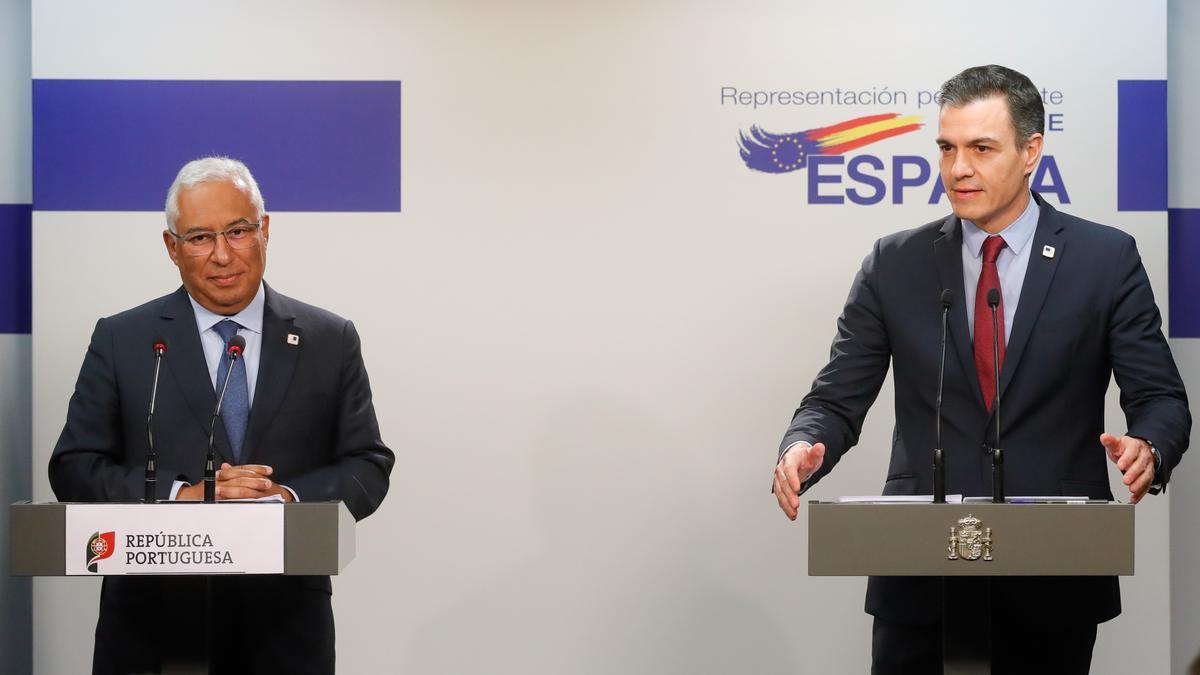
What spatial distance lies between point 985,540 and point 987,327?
83 cm

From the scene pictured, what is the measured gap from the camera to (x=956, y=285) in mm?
3246

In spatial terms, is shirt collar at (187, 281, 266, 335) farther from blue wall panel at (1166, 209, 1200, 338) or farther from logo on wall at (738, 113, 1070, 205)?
blue wall panel at (1166, 209, 1200, 338)

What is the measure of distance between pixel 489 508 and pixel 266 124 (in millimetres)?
1599

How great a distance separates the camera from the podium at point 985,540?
2.47m

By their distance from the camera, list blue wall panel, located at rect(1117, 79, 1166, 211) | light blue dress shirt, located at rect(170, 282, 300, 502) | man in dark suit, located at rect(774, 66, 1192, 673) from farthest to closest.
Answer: blue wall panel, located at rect(1117, 79, 1166, 211)
light blue dress shirt, located at rect(170, 282, 300, 502)
man in dark suit, located at rect(774, 66, 1192, 673)

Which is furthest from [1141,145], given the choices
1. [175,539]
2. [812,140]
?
[175,539]

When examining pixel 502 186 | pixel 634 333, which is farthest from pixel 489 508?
pixel 502 186

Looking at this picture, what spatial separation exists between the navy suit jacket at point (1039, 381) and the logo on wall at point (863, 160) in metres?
1.43

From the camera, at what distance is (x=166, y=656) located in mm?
2766

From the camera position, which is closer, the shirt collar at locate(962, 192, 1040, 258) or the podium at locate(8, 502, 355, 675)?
the podium at locate(8, 502, 355, 675)

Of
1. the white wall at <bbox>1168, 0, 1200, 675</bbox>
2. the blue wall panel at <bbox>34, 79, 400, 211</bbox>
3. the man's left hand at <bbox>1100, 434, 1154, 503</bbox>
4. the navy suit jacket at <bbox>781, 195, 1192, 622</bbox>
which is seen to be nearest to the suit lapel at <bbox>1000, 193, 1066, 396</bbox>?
the navy suit jacket at <bbox>781, 195, 1192, 622</bbox>

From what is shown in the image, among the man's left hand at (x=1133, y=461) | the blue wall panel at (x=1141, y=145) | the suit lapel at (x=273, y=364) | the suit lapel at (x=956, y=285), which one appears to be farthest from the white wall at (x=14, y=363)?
the blue wall panel at (x=1141, y=145)

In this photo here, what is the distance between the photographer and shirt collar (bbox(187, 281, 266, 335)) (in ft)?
11.2

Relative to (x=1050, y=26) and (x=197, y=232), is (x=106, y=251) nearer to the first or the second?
(x=197, y=232)
